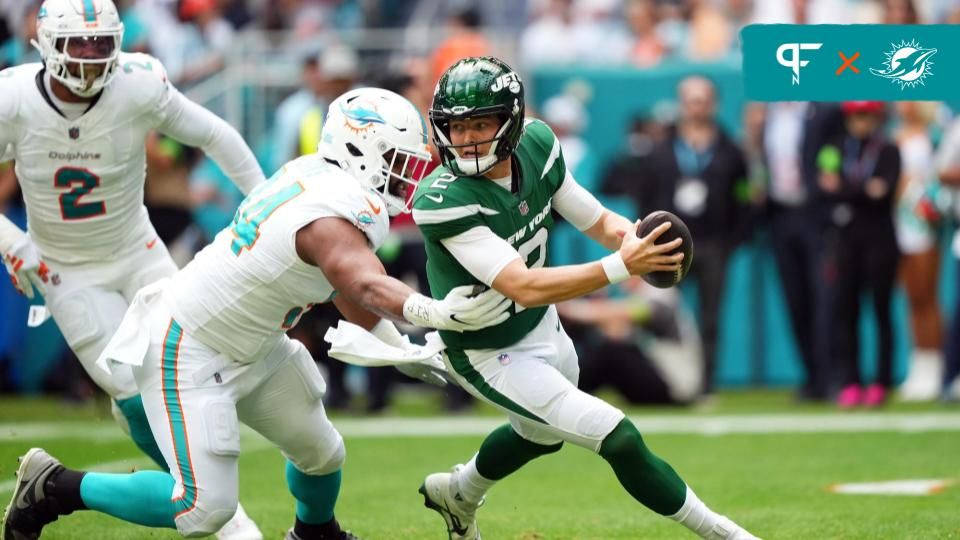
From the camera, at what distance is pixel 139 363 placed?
532 centimetres

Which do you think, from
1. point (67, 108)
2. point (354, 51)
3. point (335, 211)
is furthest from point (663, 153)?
point (335, 211)

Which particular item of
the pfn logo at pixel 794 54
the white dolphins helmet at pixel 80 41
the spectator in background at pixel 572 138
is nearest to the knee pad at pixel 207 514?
the white dolphins helmet at pixel 80 41

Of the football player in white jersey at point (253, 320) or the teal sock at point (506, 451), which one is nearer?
the football player in white jersey at point (253, 320)

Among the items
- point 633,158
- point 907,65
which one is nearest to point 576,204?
point 907,65

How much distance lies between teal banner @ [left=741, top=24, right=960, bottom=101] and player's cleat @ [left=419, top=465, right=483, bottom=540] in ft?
6.28

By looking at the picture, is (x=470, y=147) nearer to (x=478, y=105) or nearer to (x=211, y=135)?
(x=478, y=105)

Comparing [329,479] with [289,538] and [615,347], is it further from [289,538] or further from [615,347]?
[615,347]

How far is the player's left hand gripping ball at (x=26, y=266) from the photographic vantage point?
646cm

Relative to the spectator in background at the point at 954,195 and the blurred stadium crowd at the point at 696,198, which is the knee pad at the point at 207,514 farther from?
the spectator in background at the point at 954,195

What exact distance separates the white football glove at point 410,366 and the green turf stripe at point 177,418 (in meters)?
0.72

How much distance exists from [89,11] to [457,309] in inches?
97.0

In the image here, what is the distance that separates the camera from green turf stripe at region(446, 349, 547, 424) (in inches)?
212

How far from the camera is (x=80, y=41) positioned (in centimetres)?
629

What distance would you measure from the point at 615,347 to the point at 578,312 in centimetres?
43
